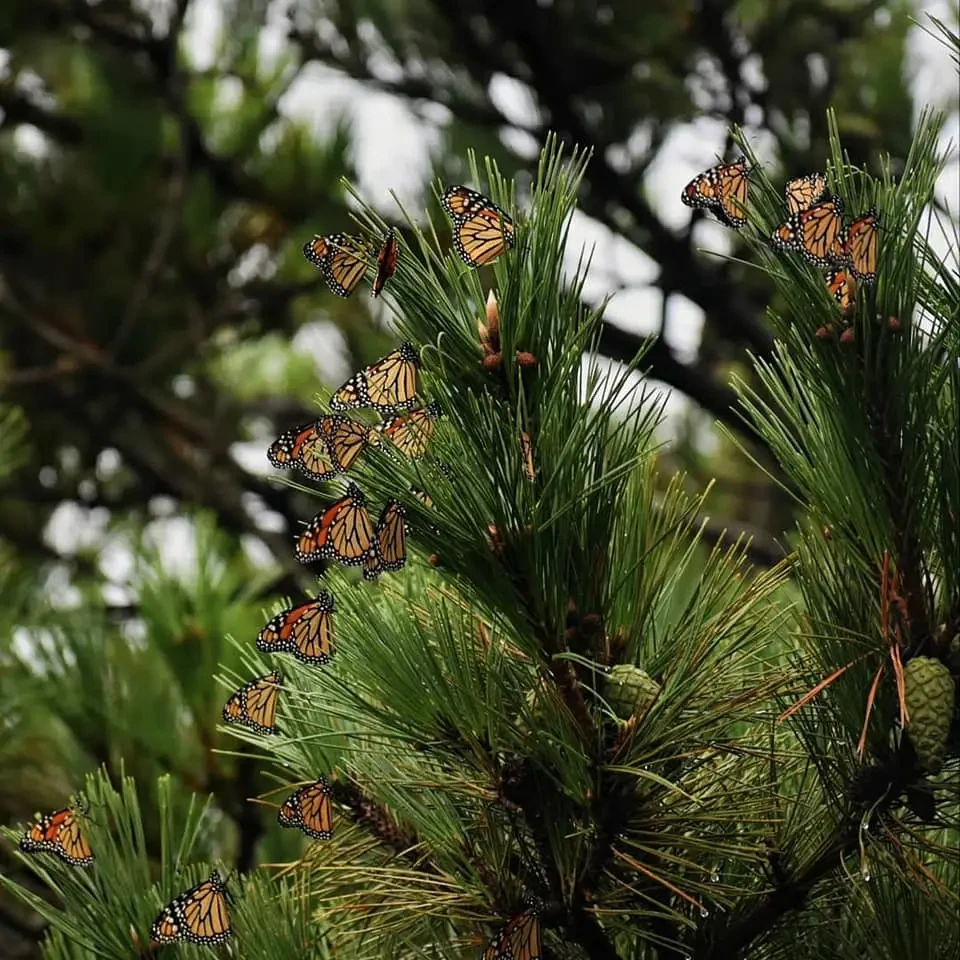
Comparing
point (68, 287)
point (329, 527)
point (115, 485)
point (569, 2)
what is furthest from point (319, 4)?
point (329, 527)

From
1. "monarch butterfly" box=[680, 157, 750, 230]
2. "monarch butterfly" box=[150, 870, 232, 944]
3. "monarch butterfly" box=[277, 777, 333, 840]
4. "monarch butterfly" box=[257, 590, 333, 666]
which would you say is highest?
"monarch butterfly" box=[680, 157, 750, 230]

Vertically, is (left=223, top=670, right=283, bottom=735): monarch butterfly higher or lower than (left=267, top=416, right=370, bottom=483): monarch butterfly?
lower

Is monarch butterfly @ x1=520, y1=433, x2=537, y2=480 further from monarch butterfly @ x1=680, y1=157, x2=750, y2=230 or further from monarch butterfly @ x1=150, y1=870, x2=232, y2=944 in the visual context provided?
monarch butterfly @ x1=150, y1=870, x2=232, y2=944

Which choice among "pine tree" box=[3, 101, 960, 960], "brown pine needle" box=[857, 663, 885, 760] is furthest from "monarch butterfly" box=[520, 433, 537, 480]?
"brown pine needle" box=[857, 663, 885, 760]

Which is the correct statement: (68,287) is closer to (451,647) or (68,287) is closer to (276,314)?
(276,314)

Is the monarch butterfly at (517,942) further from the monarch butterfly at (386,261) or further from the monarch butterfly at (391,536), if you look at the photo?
the monarch butterfly at (386,261)

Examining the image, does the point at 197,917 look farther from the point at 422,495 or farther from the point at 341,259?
the point at 341,259

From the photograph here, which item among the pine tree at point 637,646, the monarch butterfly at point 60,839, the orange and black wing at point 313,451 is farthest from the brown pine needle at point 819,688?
the monarch butterfly at point 60,839
